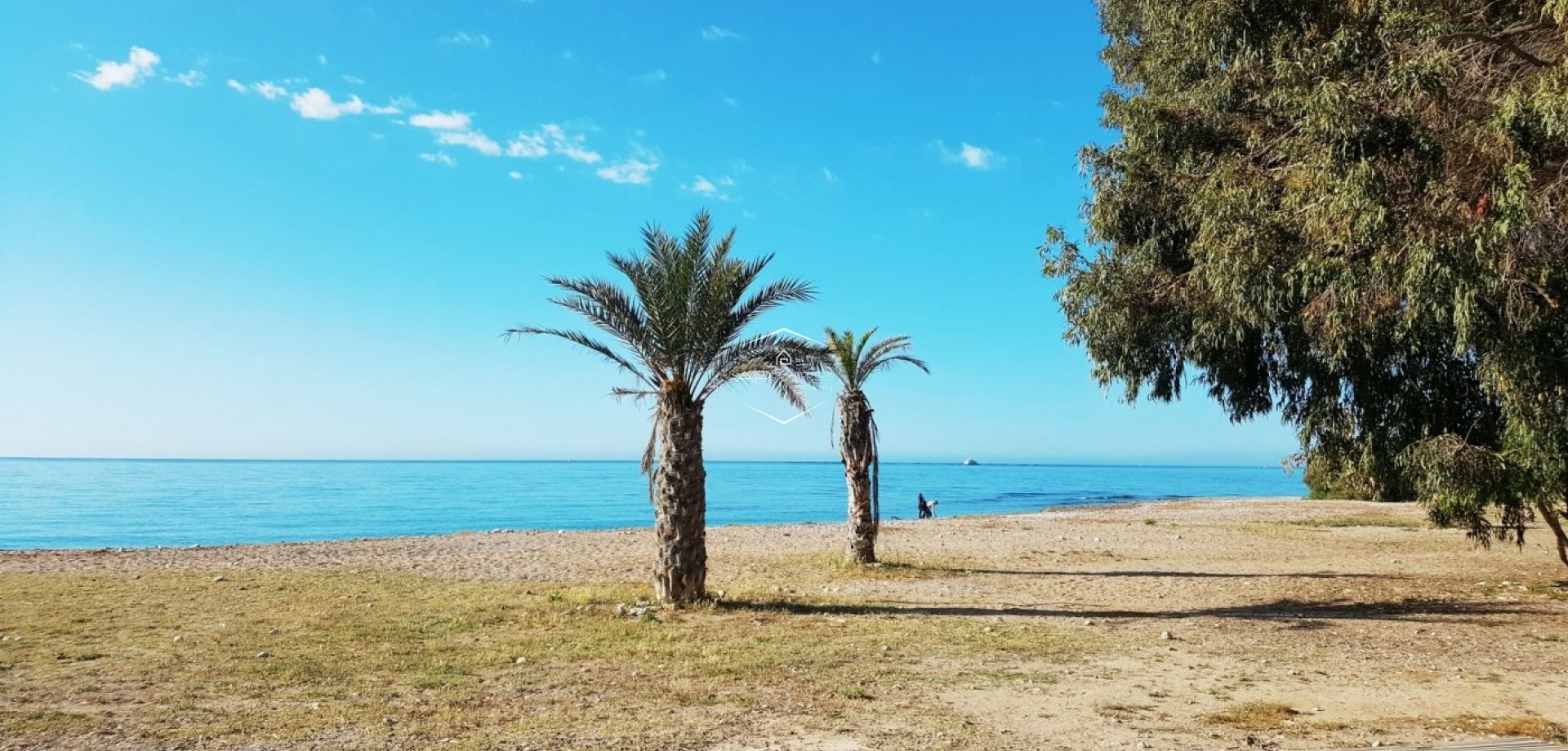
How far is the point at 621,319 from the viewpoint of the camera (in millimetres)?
13148

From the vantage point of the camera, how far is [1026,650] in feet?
33.4

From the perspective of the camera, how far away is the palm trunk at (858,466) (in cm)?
1811

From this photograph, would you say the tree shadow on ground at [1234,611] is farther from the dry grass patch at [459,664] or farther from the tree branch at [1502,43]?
the tree branch at [1502,43]

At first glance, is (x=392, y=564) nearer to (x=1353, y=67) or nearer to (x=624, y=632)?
(x=624, y=632)

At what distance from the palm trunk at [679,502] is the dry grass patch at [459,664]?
20.8 inches

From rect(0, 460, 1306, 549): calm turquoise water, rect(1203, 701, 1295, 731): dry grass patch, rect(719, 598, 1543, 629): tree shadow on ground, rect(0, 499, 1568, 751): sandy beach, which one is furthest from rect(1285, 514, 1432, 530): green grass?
rect(1203, 701, 1295, 731): dry grass patch

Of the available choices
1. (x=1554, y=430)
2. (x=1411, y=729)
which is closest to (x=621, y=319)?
(x=1411, y=729)

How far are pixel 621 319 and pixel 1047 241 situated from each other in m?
7.33

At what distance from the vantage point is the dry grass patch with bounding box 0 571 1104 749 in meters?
7.02

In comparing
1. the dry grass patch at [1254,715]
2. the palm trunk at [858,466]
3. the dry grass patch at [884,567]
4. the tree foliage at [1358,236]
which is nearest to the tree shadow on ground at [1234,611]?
the tree foliage at [1358,236]

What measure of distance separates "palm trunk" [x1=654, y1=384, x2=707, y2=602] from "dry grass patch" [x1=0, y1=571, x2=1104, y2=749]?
529 millimetres

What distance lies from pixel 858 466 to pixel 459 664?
10.1 m

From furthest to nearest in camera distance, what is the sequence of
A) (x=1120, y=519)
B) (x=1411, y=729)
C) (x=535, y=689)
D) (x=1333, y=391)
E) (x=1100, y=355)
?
(x=1120, y=519)
(x=1100, y=355)
(x=1333, y=391)
(x=535, y=689)
(x=1411, y=729)

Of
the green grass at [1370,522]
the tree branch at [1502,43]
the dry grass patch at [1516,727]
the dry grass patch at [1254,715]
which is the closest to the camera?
the dry grass patch at [1516,727]
